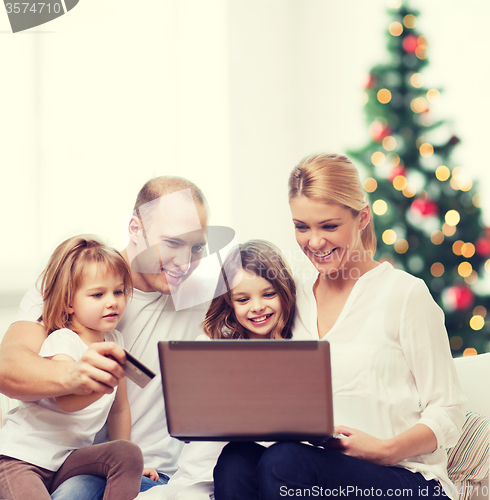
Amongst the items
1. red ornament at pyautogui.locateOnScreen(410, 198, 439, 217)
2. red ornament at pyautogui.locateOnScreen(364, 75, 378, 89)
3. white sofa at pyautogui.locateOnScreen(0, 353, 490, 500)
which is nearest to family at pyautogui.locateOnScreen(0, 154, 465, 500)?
white sofa at pyautogui.locateOnScreen(0, 353, 490, 500)

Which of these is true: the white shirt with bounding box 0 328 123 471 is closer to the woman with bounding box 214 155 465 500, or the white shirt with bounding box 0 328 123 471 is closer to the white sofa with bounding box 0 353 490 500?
the woman with bounding box 214 155 465 500

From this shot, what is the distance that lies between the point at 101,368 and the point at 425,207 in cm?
192

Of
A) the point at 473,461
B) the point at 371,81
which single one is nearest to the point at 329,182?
the point at 473,461

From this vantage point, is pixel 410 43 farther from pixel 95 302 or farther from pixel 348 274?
pixel 95 302

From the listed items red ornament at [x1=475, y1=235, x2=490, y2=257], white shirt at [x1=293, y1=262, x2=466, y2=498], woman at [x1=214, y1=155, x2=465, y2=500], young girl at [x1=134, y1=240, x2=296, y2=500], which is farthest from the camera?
red ornament at [x1=475, y1=235, x2=490, y2=257]

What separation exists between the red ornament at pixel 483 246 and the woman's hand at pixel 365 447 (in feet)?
5.59

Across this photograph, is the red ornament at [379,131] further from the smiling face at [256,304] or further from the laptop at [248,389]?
the laptop at [248,389]

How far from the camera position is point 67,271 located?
131 centimetres

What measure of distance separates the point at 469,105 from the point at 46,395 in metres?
2.73

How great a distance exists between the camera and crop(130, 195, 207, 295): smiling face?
1412 millimetres

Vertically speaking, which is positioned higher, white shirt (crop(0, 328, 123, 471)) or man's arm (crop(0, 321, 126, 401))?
man's arm (crop(0, 321, 126, 401))

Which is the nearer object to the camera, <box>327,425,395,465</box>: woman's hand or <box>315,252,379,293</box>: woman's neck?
<box>327,425,395,465</box>: woman's hand

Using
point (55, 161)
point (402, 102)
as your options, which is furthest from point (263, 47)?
point (55, 161)

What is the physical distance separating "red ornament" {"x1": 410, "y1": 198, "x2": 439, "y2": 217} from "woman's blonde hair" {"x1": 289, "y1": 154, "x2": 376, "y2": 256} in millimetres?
1314
